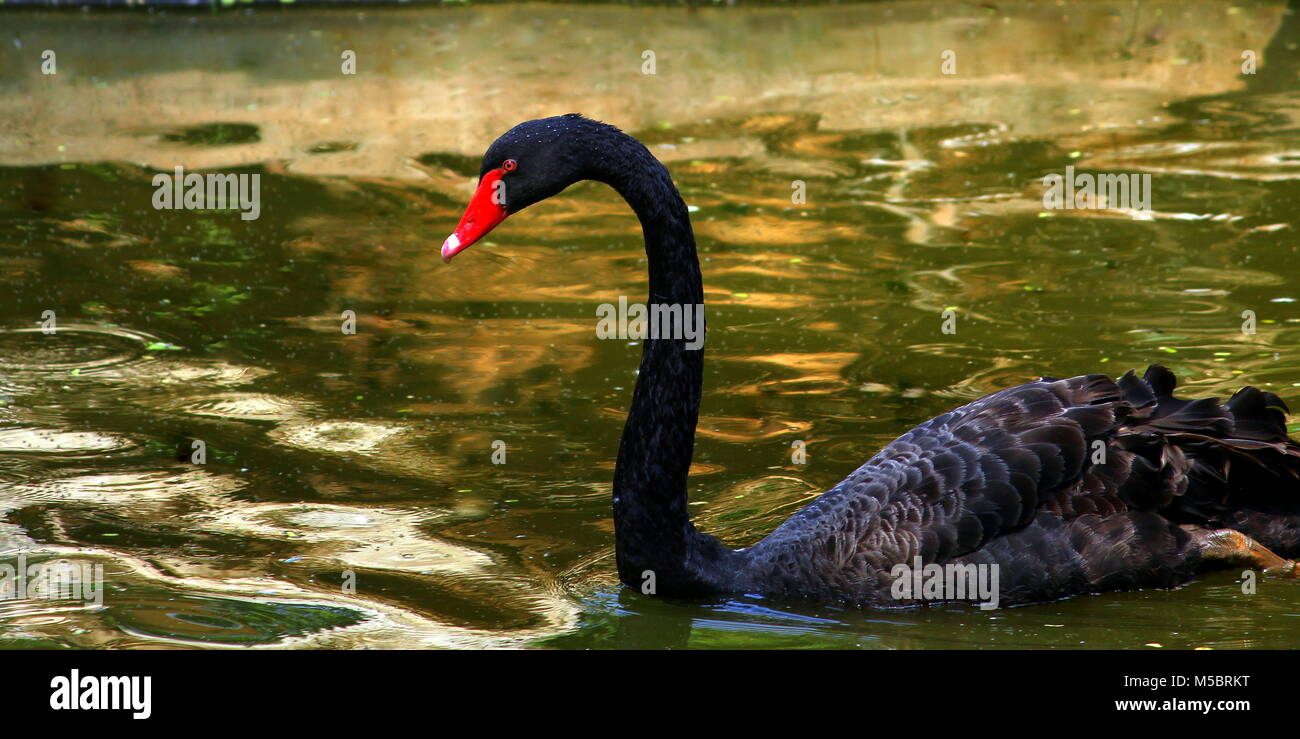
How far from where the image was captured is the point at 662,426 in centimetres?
529

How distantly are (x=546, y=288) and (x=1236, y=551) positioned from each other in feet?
15.0

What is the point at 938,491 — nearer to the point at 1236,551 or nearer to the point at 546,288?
the point at 1236,551

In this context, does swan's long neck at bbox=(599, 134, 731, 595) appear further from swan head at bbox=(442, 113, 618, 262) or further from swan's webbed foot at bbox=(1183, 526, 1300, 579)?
swan's webbed foot at bbox=(1183, 526, 1300, 579)

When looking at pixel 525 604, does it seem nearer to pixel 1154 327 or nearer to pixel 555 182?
pixel 555 182

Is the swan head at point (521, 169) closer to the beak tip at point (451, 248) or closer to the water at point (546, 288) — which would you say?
the beak tip at point (451, 248)

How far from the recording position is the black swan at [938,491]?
203 inches

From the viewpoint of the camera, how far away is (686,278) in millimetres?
5219

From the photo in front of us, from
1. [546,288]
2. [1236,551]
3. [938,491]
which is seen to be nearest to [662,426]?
[938,491]

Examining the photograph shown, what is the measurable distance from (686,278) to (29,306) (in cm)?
494

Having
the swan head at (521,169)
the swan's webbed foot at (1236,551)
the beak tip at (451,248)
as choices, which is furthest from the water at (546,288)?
the swan head at (521,169)

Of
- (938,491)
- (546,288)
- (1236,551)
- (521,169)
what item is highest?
(521,169)

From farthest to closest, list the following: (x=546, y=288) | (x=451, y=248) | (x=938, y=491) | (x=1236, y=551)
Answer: (x=546, y=288)
(x=1236, y=551)
(x=938, y=491)
(x=451, y=248)

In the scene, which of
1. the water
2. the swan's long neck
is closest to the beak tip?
the swan's long neck

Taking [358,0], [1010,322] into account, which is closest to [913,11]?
[358,0]
